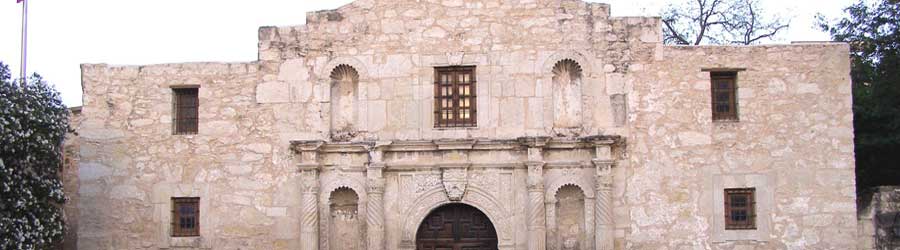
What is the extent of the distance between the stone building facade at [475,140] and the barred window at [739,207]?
2.6 inches

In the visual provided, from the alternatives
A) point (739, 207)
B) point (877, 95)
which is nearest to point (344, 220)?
point (739, 207)

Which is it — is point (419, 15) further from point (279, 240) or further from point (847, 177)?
point (847, 177)

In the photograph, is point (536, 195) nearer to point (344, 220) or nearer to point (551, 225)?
point (551, 225)

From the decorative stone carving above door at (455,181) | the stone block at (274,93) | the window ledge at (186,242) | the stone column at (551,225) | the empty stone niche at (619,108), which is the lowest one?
the window ledge at (186,242)

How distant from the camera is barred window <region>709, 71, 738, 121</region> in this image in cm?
1650

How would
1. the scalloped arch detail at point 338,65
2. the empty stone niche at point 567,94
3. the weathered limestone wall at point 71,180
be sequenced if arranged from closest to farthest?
the empty stone niche at point 567,94
the scalloped arch detail at point 338,65
the weathered limestone wall at point 71,180

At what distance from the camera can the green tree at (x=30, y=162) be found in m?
15.1

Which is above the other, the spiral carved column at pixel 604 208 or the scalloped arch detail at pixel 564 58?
the scalloped arch detail at pixel 564 58

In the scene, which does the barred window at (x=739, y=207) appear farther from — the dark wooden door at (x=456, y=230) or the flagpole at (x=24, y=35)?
the flagpole at (x=24, y=35)

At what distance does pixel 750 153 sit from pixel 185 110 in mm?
9687

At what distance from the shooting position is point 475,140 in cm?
1634

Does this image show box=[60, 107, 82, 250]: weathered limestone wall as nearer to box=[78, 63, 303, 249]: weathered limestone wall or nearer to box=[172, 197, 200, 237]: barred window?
box=[78, 63, 303, 249]: weathered limestone wall

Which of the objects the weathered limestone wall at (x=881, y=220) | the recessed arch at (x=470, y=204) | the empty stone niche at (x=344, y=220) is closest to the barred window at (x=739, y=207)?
the weathered limestone wall at (x=881, y=220)

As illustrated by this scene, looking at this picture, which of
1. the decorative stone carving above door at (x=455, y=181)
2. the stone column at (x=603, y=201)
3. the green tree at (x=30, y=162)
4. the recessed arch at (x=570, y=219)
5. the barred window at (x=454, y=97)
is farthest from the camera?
→ the barred window at (x=454, y=97)
